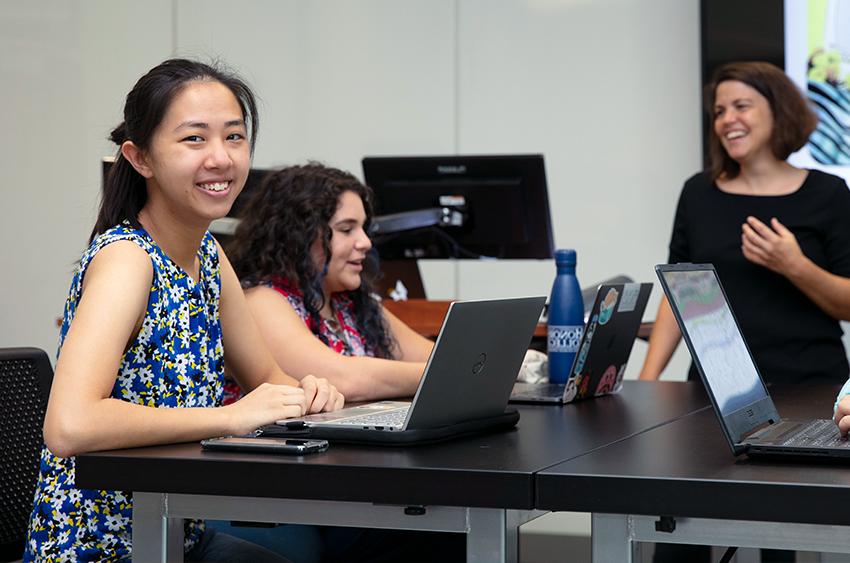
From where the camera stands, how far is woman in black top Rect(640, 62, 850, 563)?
287 centimetres

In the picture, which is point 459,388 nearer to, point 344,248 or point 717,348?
point 717,348

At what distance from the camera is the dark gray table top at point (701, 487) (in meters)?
1.15

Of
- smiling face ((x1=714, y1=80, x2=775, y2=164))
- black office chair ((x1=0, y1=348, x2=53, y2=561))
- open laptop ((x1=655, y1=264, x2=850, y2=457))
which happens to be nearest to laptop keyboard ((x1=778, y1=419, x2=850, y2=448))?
open laptop ((x1=655, y1=264, x2=850, y2=457))

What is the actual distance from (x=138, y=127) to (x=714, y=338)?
0.86 meters

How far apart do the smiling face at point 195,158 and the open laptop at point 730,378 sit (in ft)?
2.19

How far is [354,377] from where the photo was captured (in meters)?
2.06

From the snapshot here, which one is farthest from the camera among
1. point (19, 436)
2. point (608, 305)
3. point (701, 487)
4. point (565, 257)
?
point (565, 257)

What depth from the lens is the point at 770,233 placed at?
281 cm

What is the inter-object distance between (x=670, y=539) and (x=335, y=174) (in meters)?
1.39

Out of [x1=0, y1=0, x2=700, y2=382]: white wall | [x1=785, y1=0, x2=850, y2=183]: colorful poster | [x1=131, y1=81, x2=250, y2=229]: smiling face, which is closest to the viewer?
[x1=131, y1=81, x2=250, y2=229]: smiling face

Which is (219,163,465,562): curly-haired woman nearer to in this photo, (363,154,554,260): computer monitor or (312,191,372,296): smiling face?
(312,191,372,296): smiling face

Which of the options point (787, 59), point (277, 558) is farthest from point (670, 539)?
point (787, 59)

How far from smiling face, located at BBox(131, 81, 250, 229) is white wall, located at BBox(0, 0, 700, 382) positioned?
3.01 meters

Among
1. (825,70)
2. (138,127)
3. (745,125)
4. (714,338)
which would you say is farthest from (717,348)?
(825,70)
